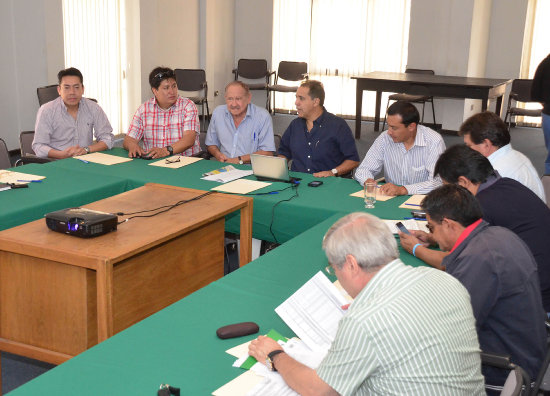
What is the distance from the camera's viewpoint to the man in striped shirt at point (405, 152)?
427 centimetres

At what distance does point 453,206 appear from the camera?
242 centimetres

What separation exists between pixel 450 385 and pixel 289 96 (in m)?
10.2

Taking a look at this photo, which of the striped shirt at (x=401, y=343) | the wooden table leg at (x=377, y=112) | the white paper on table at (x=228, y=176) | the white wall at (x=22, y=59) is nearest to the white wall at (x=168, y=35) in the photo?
the white wall at (x=22, y=59)

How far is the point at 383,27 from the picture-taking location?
1052cm

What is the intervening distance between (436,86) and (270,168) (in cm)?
519

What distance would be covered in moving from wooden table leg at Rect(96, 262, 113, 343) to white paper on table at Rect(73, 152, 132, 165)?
207 cm

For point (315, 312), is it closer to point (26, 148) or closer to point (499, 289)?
point (499, 289)

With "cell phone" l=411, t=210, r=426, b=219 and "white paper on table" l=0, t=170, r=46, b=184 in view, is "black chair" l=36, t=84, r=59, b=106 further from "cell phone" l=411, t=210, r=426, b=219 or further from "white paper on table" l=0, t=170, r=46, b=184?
"cell phone" l=411, t=210, r=426, b=219

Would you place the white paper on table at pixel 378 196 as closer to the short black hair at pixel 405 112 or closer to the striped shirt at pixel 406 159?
the striped shirt at pixel 406 159

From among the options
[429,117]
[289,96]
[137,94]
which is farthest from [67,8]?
[429,117]

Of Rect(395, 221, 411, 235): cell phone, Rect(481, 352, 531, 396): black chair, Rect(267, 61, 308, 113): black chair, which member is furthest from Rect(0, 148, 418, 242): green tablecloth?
Rect(267, 61, 308, 113): black chair

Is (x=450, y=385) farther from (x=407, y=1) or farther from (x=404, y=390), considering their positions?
(x=407, y=1)

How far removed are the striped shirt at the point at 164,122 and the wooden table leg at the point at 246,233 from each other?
166cm

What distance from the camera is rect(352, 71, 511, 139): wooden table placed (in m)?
8.56
